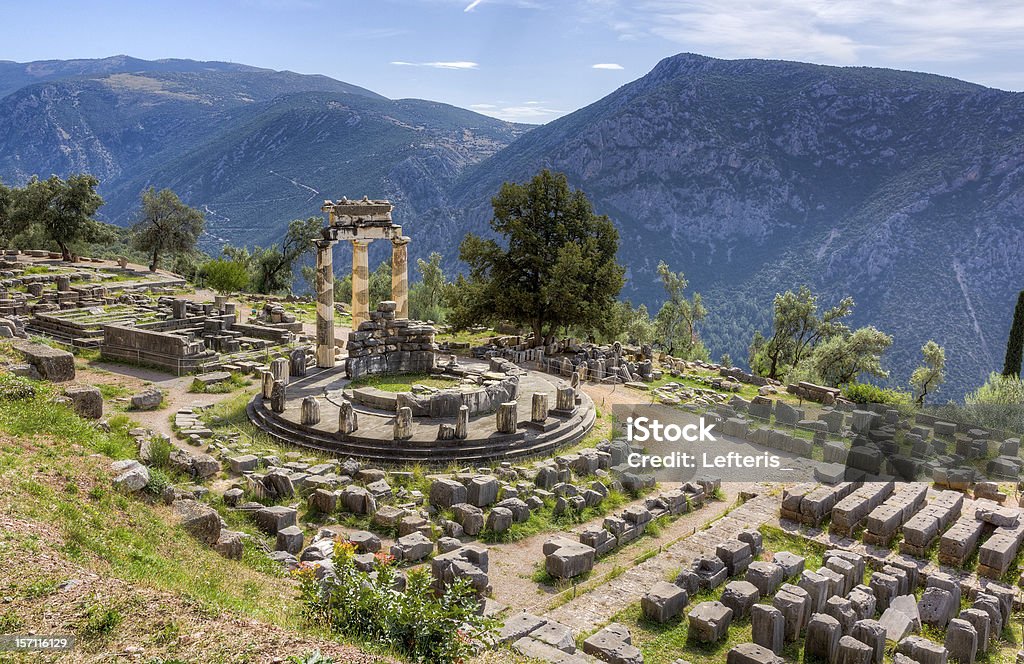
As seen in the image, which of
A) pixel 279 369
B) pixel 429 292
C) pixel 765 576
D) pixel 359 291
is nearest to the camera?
pixel 765 576

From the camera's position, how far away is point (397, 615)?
8633mm

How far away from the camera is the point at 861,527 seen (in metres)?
17.0

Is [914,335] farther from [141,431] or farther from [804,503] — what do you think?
[141,431]

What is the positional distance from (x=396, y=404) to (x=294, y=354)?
23.4ft

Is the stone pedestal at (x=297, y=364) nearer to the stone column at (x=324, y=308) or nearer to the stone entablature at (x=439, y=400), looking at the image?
the stone column at (x=324, y=308)

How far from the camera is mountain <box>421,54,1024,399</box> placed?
81375 millimetres

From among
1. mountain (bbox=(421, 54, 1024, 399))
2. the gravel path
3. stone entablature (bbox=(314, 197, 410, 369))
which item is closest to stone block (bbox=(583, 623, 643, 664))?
the gravel path

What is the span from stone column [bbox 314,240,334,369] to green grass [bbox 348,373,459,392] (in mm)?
2672

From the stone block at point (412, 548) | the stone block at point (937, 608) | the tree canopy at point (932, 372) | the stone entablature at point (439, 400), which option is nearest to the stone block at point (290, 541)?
the stone block at point (412, 548)

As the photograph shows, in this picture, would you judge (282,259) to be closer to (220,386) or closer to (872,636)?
(220,386)

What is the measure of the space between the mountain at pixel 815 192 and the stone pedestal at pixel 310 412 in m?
66.8

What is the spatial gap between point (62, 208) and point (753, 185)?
321 feet

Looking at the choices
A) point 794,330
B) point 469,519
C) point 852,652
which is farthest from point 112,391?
point 794,330

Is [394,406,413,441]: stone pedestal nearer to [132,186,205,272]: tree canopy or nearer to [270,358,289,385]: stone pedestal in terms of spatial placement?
[270,358,289,385]: stone pedestal
